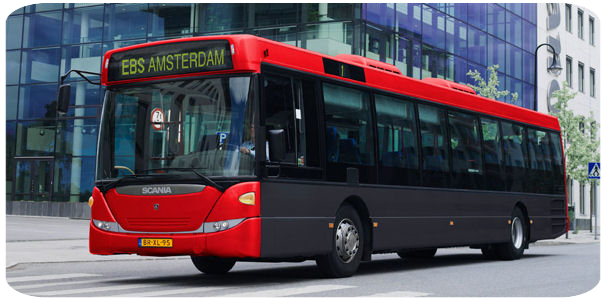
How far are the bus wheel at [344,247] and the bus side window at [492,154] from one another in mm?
4805

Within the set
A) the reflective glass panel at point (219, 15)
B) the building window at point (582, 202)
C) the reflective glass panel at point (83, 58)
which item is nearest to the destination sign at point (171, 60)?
the reflective glass panel at point (219, 15)

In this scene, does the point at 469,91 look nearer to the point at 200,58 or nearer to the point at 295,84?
the point at 295,84

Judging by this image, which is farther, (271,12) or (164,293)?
(271,12)

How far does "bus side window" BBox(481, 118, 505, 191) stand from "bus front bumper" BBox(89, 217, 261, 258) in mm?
7227

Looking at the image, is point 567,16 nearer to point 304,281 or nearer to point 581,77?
point 581,77

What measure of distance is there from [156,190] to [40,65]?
1102 inches

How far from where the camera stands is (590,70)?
51781 mm

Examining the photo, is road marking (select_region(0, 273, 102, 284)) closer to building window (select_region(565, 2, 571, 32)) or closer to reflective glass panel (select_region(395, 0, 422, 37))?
reflective glass panel (select_region(395, 0, 422, 37))

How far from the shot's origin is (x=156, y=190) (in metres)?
10.5

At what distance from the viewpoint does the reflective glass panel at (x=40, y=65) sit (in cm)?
3600

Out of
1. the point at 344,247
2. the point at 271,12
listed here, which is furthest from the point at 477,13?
the point at 344,247

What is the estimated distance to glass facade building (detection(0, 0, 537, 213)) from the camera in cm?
2859

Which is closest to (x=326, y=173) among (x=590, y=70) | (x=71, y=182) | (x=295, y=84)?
(x=295, y=84)

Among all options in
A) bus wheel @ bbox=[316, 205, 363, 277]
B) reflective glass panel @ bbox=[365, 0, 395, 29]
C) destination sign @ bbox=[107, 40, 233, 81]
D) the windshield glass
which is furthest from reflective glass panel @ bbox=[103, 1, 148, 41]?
bus wheel @ bbox=[316, 205, 363, 277]
